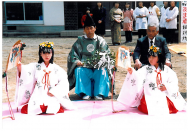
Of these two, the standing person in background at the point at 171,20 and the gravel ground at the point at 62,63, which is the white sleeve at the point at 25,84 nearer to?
the gravel ground at the point at 62,63

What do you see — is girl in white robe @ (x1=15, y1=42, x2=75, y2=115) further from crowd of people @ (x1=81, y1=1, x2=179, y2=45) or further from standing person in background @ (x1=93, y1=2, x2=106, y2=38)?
standing person in background @ (x1=93, y1=2, x2=106, y2=38)

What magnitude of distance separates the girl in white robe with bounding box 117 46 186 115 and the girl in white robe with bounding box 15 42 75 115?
104cm

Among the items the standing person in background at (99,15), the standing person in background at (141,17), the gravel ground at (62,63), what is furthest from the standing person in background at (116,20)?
the standing person in background at (141,17)

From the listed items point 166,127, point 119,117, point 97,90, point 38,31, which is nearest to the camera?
point 166,127

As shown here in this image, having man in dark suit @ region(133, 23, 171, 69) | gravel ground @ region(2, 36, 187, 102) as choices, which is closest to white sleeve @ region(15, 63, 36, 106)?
gravel ground @ region(2, 36, 187, 102)

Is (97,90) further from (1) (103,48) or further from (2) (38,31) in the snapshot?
(2) (38,31)

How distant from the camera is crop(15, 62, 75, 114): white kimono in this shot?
4.27 metres

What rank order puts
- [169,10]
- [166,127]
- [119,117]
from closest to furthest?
[166,127] < [119,117] < [169,10]

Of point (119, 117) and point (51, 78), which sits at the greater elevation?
point (51, 78)

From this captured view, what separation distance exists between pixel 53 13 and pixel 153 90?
37.3 ft

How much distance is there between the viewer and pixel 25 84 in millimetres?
A: 4324

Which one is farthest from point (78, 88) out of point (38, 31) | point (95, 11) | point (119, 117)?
point (38, 31)

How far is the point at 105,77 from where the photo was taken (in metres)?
5.10

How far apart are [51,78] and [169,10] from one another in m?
8.07
